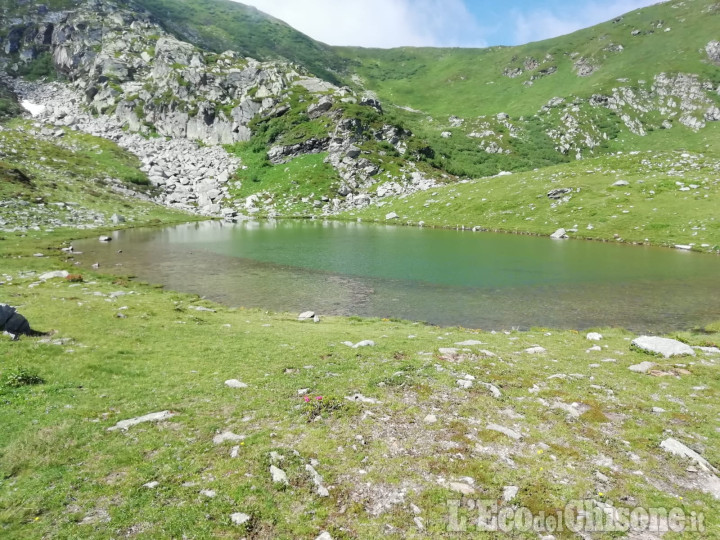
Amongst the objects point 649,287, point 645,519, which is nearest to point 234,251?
point 649,287

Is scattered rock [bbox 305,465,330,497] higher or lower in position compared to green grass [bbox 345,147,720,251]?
lower

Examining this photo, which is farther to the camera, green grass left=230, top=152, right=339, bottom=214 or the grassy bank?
green grass left=230, top=152, right=339, bottom=214

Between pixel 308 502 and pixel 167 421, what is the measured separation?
6605 millimetres

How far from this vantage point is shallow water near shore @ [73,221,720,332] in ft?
115

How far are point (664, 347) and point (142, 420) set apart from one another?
86.7 feet

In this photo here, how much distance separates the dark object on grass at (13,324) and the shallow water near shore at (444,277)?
1779cm

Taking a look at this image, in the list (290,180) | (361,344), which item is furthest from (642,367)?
(290,180)

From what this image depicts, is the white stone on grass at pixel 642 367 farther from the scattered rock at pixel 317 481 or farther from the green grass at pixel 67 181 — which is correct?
the green grass at pixel 67 181

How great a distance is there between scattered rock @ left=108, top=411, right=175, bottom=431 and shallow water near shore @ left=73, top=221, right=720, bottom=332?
876 inches

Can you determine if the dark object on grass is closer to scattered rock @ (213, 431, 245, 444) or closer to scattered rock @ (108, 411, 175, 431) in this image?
scattered rock @ (108, 411, 175, 431)

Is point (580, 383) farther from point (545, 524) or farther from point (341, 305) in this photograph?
point (341, 305)

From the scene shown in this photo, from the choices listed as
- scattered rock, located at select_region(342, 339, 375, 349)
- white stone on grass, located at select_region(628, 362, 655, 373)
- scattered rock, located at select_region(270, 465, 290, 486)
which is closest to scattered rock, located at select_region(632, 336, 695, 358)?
white stone on grass, located at select_region(628, 362, 655, 373)

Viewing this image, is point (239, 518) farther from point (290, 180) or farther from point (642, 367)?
point (290, 180)

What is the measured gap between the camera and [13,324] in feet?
65.2
